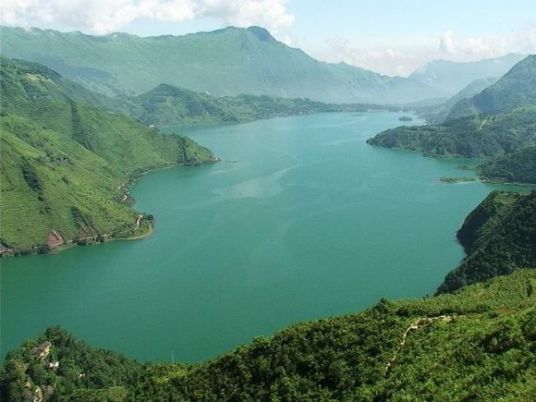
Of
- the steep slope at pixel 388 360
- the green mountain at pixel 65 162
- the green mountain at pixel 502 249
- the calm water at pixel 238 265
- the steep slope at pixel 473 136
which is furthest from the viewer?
the steep slope at pixel 473 136

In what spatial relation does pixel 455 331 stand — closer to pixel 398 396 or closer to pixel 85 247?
pixel 398 396

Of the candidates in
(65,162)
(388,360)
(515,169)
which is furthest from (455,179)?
(388,360)

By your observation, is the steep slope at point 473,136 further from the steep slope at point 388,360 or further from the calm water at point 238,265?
the steep slope at point 388,360

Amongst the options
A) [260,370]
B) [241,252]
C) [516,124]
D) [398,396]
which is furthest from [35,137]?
[516,124]

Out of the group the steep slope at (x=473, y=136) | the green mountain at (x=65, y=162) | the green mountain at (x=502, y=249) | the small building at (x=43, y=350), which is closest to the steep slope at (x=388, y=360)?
the small building at (x=43, y=350)

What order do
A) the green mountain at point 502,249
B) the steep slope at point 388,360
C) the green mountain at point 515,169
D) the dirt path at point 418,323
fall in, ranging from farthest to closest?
1. the green mountain at point 515,169
2. the green mountain at point 502,249
3. the dirt path at point 418,323
4. the steep slope at point 388,360

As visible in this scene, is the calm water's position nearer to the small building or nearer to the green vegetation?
the small building

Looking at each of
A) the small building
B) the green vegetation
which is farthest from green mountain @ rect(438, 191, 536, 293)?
the green vegetation
